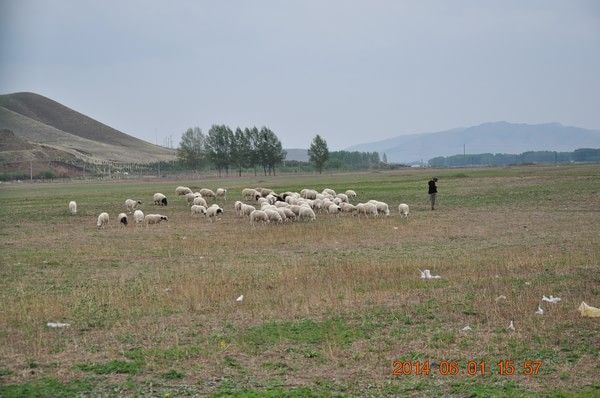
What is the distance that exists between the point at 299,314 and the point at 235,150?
112 meters

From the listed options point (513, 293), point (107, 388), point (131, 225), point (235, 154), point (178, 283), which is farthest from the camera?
point (235, 154)

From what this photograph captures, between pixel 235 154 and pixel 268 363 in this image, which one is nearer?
pixel 268 363

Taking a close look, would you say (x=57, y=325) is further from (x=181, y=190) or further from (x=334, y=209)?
(x=181, y=190)

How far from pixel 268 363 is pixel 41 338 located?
14.2ft

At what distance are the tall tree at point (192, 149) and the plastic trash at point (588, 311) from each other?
121 m

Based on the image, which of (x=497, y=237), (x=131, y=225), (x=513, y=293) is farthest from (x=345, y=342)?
(x=131, y=225)

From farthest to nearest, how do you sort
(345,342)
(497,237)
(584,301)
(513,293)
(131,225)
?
(131,225) < (497,237) < (513,293) < (584,301) < (345,342)

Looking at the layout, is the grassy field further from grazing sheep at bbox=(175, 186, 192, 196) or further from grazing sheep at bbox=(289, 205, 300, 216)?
grazing sheep at bbox=(175, 186, 192, 196)

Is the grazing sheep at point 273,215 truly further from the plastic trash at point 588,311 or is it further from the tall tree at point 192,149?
A: the tall tree at point 192,149

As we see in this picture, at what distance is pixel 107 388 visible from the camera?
8.14 meters

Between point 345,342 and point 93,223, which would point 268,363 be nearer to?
point 345,342

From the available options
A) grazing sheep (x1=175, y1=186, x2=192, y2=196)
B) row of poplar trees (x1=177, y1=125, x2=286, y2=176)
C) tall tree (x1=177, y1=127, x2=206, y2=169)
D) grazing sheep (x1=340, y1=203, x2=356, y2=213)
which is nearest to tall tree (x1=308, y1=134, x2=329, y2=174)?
row of poplar trees (x1=177, y1=125, x2=286, y2=176)
